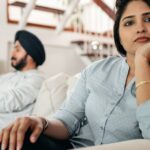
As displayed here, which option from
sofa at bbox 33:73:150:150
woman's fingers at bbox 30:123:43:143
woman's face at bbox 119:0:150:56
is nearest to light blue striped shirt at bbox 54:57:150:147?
woman's face at bbox 119:0:150:56

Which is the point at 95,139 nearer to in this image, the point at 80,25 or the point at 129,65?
the point at 129,65

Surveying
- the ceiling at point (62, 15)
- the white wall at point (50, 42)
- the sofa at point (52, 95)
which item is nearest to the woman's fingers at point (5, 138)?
the sofa at point (52, 95)

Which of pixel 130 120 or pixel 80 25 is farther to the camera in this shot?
pixel 80 25

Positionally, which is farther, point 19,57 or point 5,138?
point 19,57

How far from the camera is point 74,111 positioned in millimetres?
1358

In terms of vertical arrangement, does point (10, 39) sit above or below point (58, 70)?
above

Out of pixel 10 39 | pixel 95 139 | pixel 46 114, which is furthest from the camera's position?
pixel 10 39

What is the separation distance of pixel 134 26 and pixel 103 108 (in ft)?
1.18

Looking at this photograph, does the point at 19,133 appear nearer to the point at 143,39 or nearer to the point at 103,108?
the point at 103,108

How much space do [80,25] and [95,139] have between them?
5.24m

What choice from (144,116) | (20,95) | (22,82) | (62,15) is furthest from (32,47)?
(62,15)

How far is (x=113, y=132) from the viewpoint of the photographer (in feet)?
4.03

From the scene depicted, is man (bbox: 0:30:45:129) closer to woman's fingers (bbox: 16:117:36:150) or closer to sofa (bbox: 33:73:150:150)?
sofa (bbox: 33:73:150:150)

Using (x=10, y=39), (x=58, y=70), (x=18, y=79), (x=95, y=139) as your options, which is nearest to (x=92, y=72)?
(x=95, y=139)
